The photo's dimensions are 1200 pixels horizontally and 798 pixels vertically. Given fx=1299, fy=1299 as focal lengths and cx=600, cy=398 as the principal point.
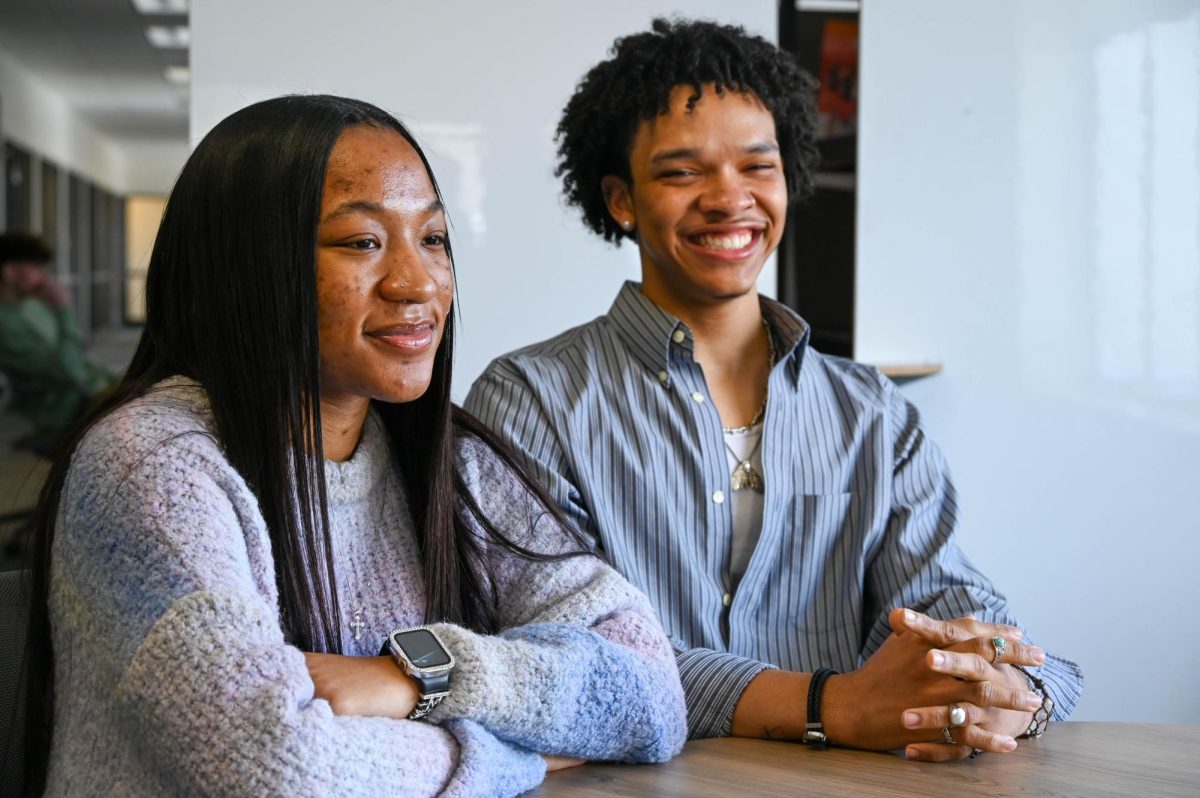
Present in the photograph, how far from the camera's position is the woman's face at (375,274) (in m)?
1.26

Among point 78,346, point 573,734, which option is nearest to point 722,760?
point 573,734

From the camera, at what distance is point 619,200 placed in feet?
6.83

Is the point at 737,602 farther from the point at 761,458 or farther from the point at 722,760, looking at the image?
the point at 722,760

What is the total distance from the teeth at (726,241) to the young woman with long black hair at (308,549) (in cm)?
58

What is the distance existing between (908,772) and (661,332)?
80cm

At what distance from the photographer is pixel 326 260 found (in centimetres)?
125

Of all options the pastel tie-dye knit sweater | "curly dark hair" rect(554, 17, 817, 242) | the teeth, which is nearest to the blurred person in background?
"curly dark hair" rect(554, 17, 817, 242)

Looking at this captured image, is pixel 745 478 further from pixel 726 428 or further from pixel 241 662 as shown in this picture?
pixel 241 662

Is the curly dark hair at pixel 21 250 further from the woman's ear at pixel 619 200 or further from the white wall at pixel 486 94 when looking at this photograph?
the woman's ear at pixel 619 200

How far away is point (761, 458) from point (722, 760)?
2.05ft

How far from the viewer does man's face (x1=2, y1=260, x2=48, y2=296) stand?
5.57 metres

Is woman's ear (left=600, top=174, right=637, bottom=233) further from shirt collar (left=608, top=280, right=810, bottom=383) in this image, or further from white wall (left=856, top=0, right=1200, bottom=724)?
white wall (left=856, top=0, right=1200, bottom=724)

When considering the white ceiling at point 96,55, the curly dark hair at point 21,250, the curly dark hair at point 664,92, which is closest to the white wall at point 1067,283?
the curly dark hair at point 664,92

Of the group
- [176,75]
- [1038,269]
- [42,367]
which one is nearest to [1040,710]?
[1038,269]
